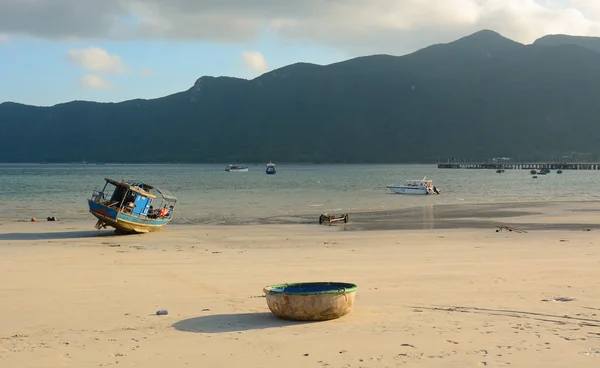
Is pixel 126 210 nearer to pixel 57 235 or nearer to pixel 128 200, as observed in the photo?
pixel 128 200

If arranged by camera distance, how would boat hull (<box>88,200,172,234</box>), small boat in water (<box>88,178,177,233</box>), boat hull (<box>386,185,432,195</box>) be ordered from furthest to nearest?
1. boat hull (<box>386,185,432,195</box>)
2. small boat in water (<box>88,178,177,233</box>)
3. boat hull (<box>88,200,172,234</box>)

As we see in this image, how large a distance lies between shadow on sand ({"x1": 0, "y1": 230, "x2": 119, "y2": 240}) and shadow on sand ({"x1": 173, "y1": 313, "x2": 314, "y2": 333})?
21560 mm

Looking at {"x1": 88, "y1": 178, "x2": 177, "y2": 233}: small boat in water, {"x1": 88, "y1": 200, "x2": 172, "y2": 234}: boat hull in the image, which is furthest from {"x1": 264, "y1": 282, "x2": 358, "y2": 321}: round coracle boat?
{"x1": 88, "y1": 200, "x2": 172, "y2": 234}: boat hull

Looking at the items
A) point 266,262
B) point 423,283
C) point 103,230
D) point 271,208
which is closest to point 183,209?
point 271,208

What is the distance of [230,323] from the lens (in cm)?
1198

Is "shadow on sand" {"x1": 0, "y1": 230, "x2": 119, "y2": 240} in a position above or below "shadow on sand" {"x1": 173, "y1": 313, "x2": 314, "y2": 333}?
below

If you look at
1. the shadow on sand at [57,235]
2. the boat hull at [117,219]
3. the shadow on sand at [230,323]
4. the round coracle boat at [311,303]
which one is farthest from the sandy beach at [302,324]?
the boat hull at [117,219]

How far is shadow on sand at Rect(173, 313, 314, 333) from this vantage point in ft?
38.0

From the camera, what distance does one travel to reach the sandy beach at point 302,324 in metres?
9.97

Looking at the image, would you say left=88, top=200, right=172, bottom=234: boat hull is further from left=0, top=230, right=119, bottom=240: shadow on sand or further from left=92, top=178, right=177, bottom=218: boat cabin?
left=0, top=230, right=119, bottom=240: shadow on sand

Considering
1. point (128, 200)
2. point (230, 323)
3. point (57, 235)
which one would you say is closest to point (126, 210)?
point (128, 200)

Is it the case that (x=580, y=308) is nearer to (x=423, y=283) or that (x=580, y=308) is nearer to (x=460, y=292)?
(x=460, y=292)

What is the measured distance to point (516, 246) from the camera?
25438mm

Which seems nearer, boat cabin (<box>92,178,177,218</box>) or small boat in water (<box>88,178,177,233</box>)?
small boat in water (<box>88,178,177,233</box>)
